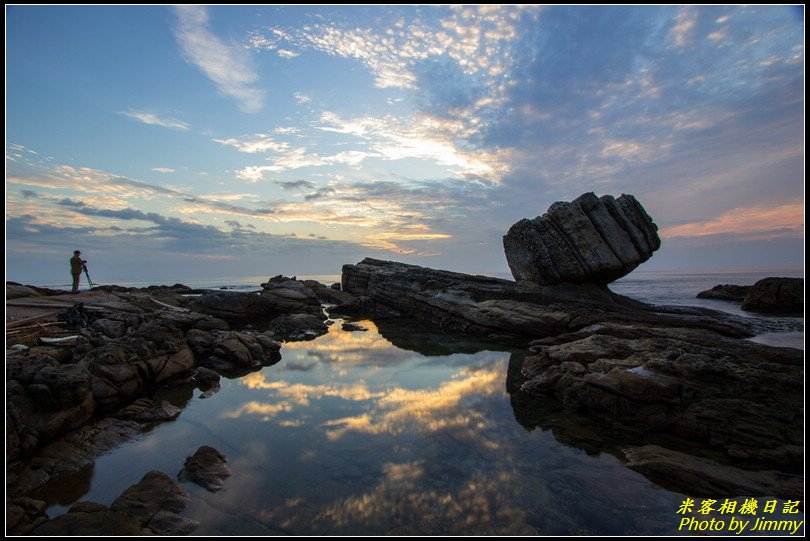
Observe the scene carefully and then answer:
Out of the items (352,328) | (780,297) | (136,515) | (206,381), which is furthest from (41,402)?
(780,297)

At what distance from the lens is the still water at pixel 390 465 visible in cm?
597

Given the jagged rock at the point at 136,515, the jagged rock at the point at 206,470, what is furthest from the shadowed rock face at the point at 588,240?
the jagged rock at the point at 136,515

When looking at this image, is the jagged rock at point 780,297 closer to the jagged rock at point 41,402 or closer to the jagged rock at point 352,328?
the jagged rock at point 352,328

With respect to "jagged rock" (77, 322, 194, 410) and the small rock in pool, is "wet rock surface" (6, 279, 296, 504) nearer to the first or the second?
"jagged rock" (77, 322, 194, 410)

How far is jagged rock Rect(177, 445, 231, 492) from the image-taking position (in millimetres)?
6887

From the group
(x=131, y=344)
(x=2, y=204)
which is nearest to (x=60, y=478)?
(x=2, y=204)

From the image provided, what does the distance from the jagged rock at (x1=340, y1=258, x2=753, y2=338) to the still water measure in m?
9.07

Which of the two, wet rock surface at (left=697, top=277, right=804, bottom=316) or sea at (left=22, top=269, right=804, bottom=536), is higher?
wet rock surface at (left=697, top=277, right=804, bottom=316)

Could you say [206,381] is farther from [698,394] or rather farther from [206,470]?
[698,394]

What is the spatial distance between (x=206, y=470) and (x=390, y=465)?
380cm

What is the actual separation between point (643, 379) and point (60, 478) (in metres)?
14.3

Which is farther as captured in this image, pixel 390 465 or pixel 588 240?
pixel 588 240

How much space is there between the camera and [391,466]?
769 centimetres

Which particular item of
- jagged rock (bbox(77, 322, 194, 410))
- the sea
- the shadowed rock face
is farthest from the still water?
the shadowed rock face
